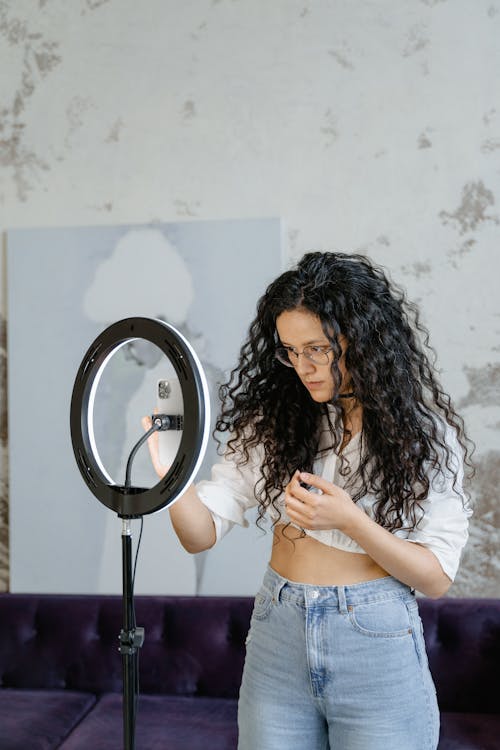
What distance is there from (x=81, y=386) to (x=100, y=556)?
147cm

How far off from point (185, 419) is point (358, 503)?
1.38ft

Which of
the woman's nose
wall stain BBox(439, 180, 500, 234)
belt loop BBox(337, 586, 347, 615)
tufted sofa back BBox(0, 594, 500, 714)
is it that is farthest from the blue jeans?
wall stain BBox(439, 180, 500, 234)

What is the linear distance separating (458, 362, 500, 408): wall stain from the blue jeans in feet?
3.82

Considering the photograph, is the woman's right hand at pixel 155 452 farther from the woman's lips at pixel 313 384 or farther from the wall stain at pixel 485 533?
the wall stain at pixel 485 533

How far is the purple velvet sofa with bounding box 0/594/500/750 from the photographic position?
2.00 metres

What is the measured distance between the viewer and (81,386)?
3.81 feet

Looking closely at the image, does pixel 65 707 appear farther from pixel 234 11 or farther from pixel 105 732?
pixel 234 11

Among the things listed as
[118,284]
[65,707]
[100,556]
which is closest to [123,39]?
[118,284]

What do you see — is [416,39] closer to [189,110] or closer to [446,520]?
[189,110]

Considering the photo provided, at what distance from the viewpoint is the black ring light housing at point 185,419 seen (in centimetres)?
103

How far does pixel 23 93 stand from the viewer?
257cm

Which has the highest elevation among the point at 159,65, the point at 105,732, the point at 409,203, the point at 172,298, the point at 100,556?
the point at 159,65

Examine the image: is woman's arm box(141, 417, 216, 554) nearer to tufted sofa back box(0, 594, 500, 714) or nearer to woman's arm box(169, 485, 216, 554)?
woman's arm box(169, 485, 216, 554)

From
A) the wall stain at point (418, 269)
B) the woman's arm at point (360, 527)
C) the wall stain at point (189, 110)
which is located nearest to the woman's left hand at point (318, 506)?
the woman's arm at point (360, 527)
